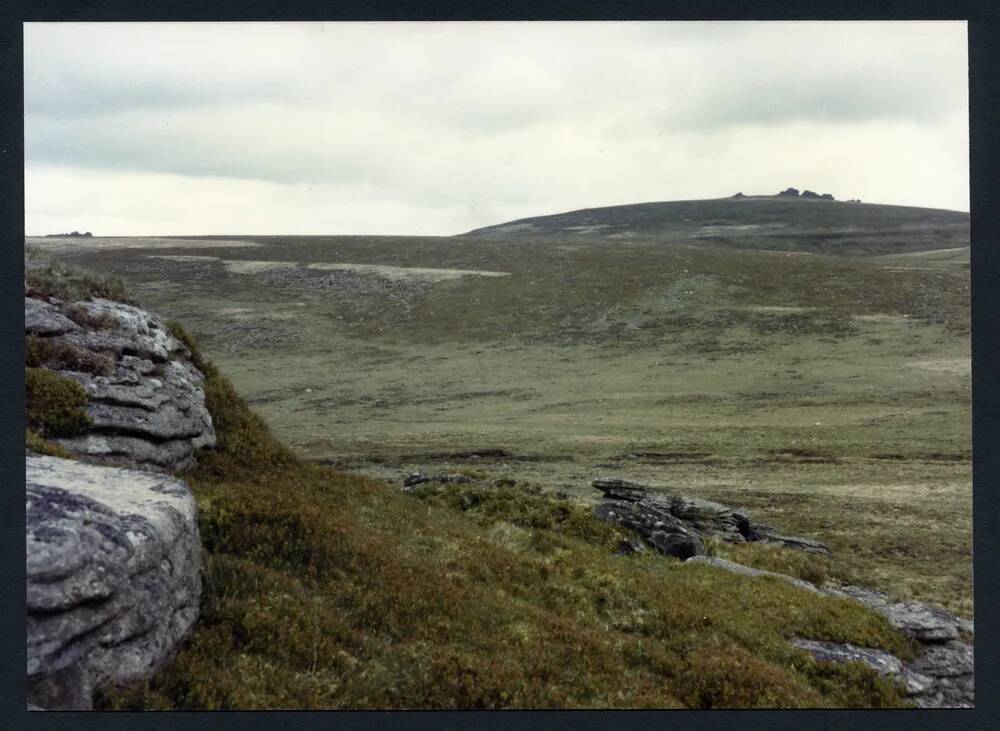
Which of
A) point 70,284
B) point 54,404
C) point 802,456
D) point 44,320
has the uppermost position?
point 70,284

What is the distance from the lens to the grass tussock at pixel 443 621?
8438 mm

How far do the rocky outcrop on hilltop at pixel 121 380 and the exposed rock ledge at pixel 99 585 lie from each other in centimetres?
272

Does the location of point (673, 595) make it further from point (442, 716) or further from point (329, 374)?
point (329, 374)

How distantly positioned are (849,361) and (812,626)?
2110 inches

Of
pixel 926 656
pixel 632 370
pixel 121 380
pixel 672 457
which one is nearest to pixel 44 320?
pixel 121 380

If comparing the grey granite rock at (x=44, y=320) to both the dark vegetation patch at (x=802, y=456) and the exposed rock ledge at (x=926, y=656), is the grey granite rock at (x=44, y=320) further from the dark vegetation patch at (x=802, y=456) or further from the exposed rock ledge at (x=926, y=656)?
the dark vegetation patch at (x=802, y=456)

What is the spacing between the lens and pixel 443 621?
9.76 metres

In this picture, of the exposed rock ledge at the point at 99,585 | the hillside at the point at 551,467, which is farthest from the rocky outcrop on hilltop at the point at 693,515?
the exposed rock ledge at the point at 99,585

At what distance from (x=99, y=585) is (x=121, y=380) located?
6.14 m

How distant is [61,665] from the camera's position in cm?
700

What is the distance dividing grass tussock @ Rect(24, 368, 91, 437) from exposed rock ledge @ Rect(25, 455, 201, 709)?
2452mm

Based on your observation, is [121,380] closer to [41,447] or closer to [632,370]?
[41,447]

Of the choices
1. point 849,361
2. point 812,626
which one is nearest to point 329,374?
point 849,361

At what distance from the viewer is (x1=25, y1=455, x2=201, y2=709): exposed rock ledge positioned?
277 inches
